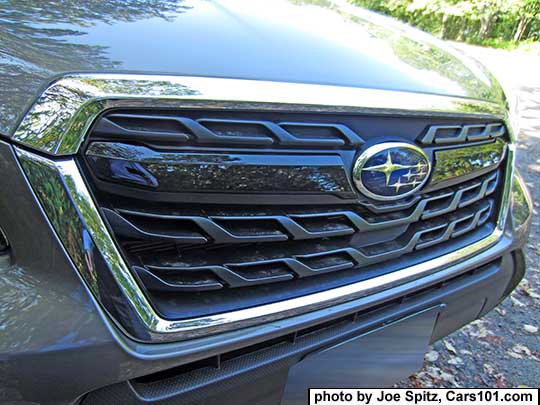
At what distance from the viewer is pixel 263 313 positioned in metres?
1.21

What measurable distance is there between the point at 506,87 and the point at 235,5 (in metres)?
1.20

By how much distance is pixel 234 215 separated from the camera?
3.86ft

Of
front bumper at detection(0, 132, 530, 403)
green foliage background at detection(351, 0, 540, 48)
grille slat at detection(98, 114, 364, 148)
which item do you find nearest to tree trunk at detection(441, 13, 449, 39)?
green foliage background at detection(351, 0, 540, 48)

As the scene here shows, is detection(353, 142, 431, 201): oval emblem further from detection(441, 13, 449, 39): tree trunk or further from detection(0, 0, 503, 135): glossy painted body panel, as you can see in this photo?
detection(441, 13, 449, 39): tree trunk

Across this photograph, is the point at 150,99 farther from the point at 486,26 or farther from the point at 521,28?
the point at 486,26

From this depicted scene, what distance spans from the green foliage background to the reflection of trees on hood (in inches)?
737

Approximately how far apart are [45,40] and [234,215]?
600 mm

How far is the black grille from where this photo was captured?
106cm

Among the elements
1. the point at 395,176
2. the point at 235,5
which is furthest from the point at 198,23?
the point at 395,176

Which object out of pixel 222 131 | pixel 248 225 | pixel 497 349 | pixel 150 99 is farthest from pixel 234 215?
pixel 497 349

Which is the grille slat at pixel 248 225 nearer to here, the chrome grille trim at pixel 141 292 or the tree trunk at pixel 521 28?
the chrome grille trim at pixel 141 292

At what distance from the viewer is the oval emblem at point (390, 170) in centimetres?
129

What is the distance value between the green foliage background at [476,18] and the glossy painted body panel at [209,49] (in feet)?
59.0

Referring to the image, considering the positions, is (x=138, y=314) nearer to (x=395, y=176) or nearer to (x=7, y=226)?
(x=7, y=226)
